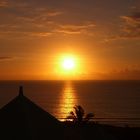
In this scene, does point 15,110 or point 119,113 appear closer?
point 15,110

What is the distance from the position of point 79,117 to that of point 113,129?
6.42m

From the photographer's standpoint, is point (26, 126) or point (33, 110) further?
point (33, 110)

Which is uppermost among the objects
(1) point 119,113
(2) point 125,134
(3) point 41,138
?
(1) point 119,113

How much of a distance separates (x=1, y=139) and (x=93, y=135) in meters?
3.12

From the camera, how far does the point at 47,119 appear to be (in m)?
8.38

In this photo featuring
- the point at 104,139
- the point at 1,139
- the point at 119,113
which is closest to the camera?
the point at 1,139

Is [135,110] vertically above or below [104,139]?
above

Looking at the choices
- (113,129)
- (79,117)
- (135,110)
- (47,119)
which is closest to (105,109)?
(135,110)

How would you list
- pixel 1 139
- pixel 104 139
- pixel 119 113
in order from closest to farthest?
1. pixel 1 139
2. pixel 104 139
3. pixel 119 113

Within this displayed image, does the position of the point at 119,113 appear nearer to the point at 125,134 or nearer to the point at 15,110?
the point at 125,134

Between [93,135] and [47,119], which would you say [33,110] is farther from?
[93,135]

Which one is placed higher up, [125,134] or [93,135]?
[125,134]

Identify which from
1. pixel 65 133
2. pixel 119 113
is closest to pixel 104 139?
pixel 65 133

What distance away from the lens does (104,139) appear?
9719mm
